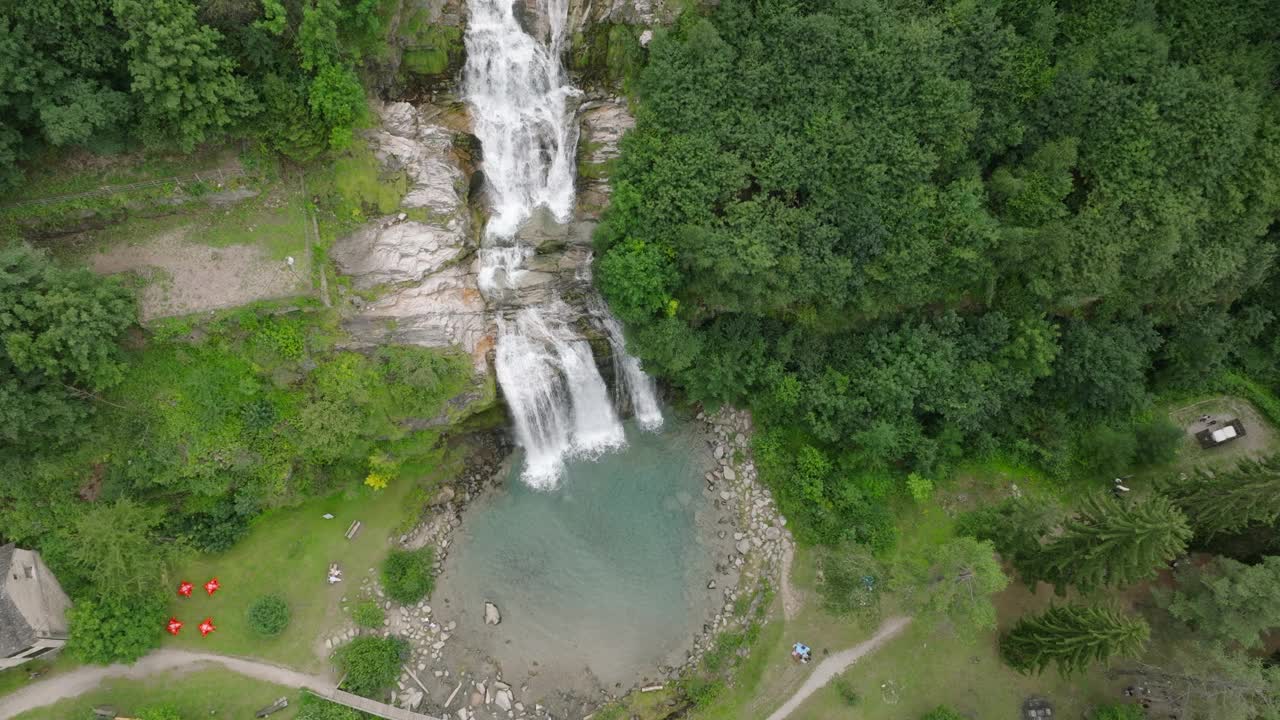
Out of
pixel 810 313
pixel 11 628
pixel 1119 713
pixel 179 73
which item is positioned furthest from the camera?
pixel 810 313

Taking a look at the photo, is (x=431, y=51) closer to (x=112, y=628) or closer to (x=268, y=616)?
(x=268, y=616)

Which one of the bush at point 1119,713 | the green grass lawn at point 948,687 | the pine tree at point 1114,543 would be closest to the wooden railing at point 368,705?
the green grass lawn at point 948,687

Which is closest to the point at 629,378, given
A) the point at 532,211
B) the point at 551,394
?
the point at 551,394

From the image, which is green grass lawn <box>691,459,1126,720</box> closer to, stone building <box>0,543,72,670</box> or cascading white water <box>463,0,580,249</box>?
cascading white water <box>463,0,580,249</box>

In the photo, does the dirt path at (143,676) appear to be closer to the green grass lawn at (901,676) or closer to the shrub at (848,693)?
the green grass lawn at (901,676)

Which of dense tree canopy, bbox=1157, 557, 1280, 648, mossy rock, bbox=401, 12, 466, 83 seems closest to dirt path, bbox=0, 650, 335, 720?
mossy rock, bbox=401, 12, 466, 83
